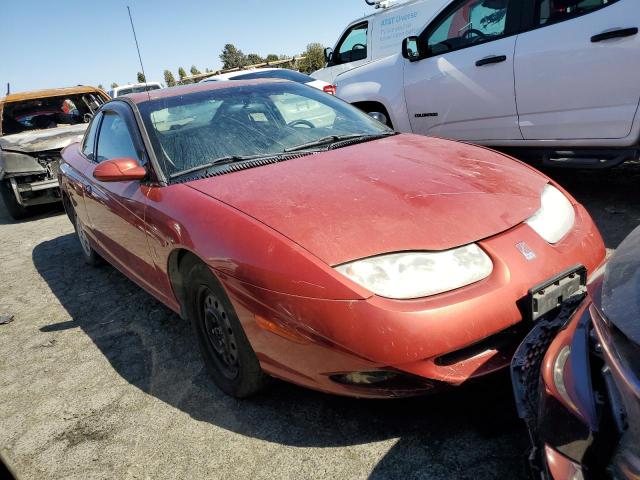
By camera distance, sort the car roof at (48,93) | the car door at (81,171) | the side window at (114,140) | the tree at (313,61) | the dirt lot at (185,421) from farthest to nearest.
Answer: the tree at (313,61), the car roof at (48,93), the car door at (81,171), the side window at (114,140), the dirt lot at (185,421)

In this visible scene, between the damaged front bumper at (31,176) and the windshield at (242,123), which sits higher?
the windshield at (242,123)

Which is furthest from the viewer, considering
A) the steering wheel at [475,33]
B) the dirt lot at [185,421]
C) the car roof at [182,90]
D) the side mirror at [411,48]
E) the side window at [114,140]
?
the side mirror at [411,48]

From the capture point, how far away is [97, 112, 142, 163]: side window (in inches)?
118

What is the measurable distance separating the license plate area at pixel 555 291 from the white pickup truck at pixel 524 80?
2.20 metres

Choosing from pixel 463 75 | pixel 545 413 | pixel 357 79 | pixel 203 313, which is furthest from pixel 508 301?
pixel 357 79

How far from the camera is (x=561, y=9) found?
387 cm

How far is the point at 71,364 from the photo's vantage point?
2934 millimetres

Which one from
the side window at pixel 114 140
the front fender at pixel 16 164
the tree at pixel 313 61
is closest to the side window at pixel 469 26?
the side window at pixel 114 140

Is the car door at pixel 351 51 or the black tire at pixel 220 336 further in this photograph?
the car door at pixel 351 51

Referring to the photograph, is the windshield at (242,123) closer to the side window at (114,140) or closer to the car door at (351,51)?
the side window at (114,140)

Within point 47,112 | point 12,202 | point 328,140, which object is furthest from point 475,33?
point 47,112

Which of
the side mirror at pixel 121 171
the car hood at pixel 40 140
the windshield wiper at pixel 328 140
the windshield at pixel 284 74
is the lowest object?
the car hood at pixel 40 140

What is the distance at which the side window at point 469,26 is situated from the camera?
169 inches

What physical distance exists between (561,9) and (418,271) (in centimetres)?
313
